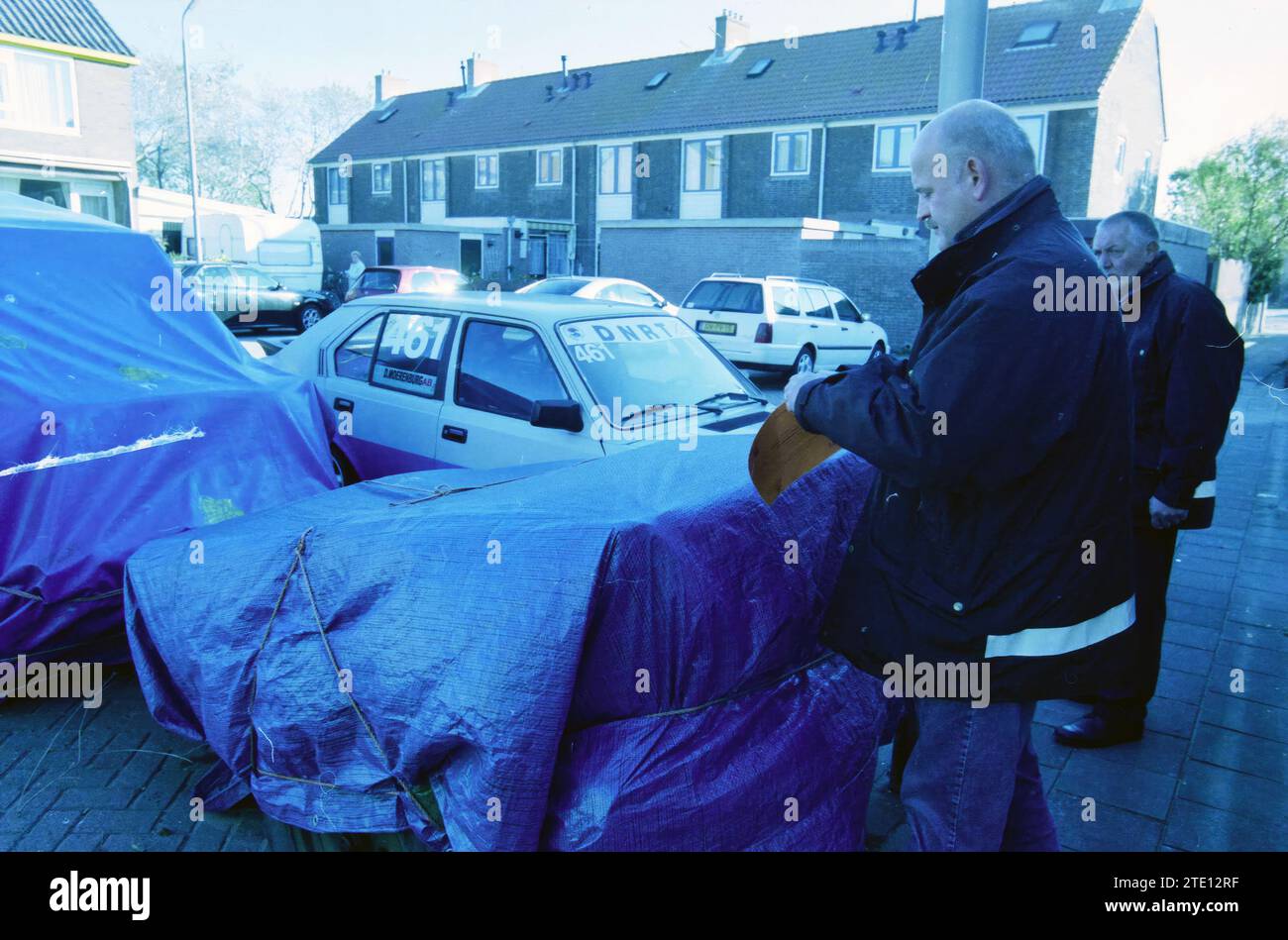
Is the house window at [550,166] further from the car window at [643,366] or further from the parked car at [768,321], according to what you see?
the car window at [643,366]

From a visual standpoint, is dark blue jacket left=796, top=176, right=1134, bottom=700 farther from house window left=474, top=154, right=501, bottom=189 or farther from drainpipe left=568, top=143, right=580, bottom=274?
house window left=474, top=154, right=501, bottom=189

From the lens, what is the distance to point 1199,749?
3.69 m

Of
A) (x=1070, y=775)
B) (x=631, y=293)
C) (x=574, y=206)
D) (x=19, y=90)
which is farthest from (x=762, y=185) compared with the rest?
(x=1070, y=775)

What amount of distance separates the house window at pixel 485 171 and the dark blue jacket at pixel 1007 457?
3822cm

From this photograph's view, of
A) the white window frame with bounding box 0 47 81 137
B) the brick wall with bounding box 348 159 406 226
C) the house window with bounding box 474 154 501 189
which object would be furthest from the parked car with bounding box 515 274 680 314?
the brick wall with bounding box 348 159 406 226

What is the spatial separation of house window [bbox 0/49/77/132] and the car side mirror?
1192 inches

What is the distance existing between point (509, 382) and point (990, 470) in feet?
11.6

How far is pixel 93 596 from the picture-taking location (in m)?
3.63

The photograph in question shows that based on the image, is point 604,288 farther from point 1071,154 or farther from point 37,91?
point 37,91

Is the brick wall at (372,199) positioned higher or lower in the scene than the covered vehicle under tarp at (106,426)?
higher

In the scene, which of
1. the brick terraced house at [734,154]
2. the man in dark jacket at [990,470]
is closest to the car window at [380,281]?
the brick terraced house at [734,154]

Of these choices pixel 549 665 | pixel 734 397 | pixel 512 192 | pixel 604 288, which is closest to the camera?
pixel 549 665

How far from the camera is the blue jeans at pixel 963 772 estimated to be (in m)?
2.13
